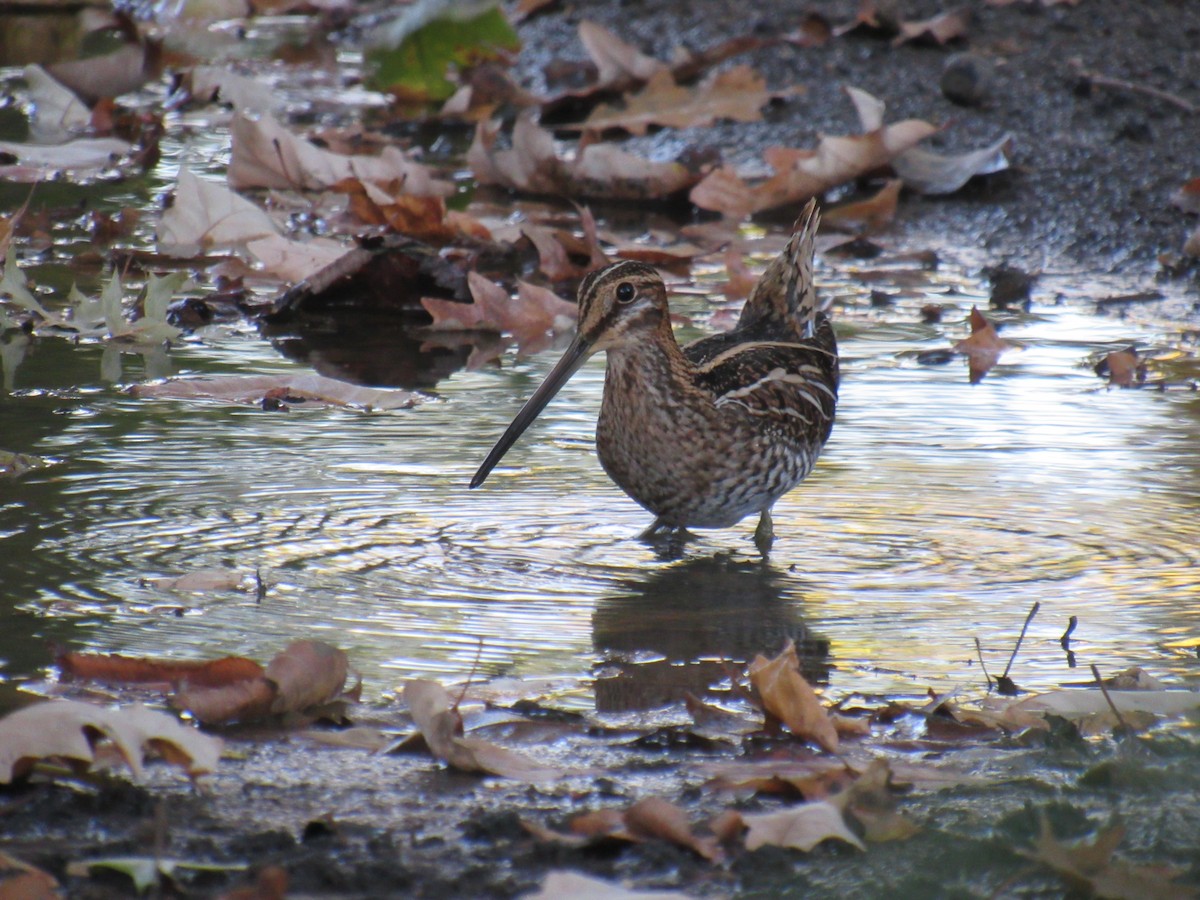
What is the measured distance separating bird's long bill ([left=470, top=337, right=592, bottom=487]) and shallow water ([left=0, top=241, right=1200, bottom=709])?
0.11 m

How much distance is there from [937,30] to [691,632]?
24.4 ft

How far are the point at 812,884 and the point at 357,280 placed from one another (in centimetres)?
473

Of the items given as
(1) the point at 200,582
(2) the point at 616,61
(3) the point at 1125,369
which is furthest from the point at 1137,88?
(1) the point at 200,582

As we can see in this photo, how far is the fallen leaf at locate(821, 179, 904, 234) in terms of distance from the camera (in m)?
8.56

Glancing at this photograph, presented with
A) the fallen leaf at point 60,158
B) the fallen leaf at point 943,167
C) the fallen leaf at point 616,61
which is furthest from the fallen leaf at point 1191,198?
the fallen leaf at point 60,158

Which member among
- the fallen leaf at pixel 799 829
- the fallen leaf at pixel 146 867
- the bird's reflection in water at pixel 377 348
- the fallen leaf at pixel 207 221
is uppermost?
the fallen leaf at pixel 207 221

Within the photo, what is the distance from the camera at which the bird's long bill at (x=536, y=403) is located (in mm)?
5129

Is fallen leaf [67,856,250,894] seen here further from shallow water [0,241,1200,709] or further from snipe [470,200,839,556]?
snipe [470,200,839,556]

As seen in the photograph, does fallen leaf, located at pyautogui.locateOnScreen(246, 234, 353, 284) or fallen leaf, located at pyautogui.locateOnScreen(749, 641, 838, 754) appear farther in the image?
fallen leaf, located at pyautogui.locateOnScreen(246, 234, 353, 284)

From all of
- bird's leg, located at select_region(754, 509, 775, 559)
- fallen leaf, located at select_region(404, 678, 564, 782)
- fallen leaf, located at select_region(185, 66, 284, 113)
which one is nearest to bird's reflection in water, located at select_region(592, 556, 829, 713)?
bird's leg, located at select_region(754, 509, 775, 559)

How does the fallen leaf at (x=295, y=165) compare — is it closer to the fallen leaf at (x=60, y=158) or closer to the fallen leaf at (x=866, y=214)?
the fallen leaf at (x=60, y=158)

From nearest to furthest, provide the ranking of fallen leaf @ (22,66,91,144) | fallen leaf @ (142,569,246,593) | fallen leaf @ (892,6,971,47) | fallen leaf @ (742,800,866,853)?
fallen leaf @ (742,800,866,853) < fallen leaf @ (142,569,246,593) < fallen leaf @ (22,66,91,144) < fallen leaf @ (892,6,971,47)

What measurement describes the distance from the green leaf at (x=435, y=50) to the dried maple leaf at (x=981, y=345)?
4.83 metres

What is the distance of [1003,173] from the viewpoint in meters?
9.09
